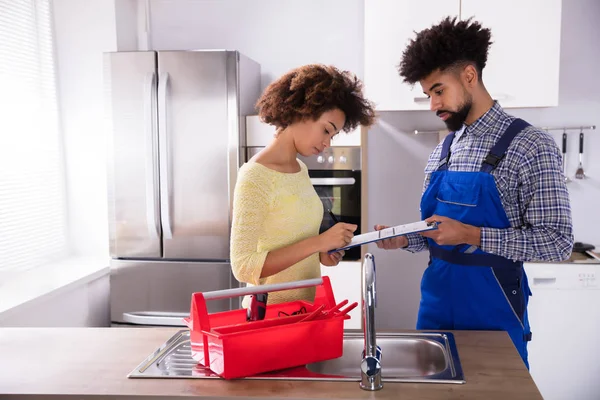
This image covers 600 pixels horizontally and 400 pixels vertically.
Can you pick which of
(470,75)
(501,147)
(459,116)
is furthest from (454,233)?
(470,75)

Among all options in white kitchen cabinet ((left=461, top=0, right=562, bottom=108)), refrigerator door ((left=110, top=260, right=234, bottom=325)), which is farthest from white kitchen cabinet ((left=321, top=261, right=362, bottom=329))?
white kitchen cabinet ((left=461, top=0, right=562, bottom=108))

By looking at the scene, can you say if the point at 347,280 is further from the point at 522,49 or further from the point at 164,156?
the point at 522,49

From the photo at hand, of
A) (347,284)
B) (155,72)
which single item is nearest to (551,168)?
(347,284)

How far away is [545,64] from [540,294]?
Result: 1134 mm

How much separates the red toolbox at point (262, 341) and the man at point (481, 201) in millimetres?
502

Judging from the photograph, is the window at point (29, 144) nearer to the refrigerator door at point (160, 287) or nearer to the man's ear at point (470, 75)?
the refrigerator door at point (160, 287)

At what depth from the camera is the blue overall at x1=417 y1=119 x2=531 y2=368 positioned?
1.69 meters

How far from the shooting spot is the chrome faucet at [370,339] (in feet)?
3.96

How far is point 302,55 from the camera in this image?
11.4 ft

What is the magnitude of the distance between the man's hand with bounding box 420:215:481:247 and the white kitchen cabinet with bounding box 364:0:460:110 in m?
1.39

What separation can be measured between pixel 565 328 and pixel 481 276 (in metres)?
1.39

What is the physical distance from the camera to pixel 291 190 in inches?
63.9

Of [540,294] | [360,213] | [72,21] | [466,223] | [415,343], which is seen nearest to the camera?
[415,343]

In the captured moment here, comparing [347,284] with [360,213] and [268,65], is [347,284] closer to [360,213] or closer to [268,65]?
[360,213]
